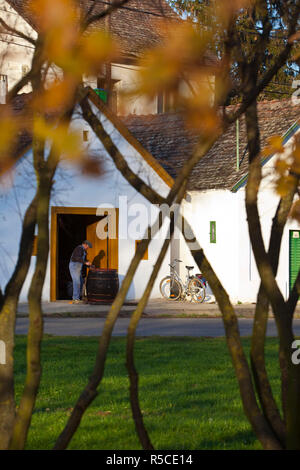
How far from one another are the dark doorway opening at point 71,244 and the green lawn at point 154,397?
12644 millimetres

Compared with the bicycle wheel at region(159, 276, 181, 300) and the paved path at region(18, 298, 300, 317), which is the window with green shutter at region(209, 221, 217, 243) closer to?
the bicycle wheel at region(159, 276, 181, 300)

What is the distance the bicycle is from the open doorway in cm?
175

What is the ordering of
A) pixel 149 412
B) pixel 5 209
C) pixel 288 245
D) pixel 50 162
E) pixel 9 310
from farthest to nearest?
pixel 288 245 < pixel 5 209 < pixel 149 412 < pixel 9 310 < pixel 50 162

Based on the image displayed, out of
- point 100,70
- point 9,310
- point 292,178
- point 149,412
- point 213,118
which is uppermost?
point 100,70

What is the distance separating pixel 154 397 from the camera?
8.52 meters

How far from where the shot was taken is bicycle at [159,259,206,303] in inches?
989

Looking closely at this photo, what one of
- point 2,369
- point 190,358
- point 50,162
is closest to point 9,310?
point 2,369

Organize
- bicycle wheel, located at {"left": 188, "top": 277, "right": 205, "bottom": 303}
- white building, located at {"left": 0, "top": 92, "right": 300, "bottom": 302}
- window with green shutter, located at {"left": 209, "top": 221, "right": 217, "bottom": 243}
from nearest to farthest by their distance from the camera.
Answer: white building, located at {"left": 0, "top": 92, "right": 300, "bottom": 302} < bicycle wheel, located at {"left": 188, "top": 277, "right": 205, "bottom": 303} < window with green shutter, located at {"left": 209, "top": 221, "right": 217, "bottom": 243}

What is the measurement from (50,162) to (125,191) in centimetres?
2021

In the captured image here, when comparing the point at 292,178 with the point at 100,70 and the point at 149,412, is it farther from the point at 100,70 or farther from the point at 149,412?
the point at 149,412

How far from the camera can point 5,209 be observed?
77.2 feet

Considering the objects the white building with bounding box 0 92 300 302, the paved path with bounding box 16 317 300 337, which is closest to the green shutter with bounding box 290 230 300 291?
the white building with bounding box 0 92 300 302

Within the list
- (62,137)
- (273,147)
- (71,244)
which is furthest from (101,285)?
(62,137)
